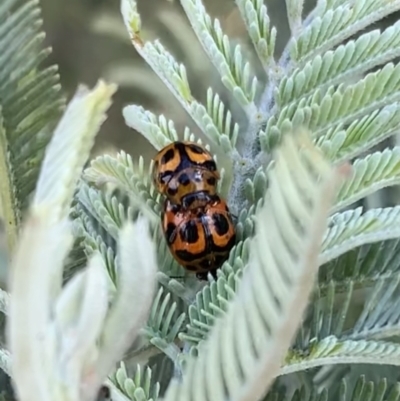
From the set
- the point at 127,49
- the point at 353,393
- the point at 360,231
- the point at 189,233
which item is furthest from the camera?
the point at 127,49

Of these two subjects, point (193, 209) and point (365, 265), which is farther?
point (193, 209)

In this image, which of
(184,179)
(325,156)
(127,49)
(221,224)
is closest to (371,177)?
(325,156)

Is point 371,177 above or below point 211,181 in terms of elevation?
below

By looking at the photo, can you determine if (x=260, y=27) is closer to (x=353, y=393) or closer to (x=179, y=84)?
(x=179, y=84)

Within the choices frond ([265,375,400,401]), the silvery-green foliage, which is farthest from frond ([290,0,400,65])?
frond ([265,375,400,401])

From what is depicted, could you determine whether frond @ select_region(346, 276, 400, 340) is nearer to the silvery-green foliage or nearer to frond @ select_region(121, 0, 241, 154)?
the silvery-green foliage

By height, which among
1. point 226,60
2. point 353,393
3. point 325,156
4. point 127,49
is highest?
point 127,49
